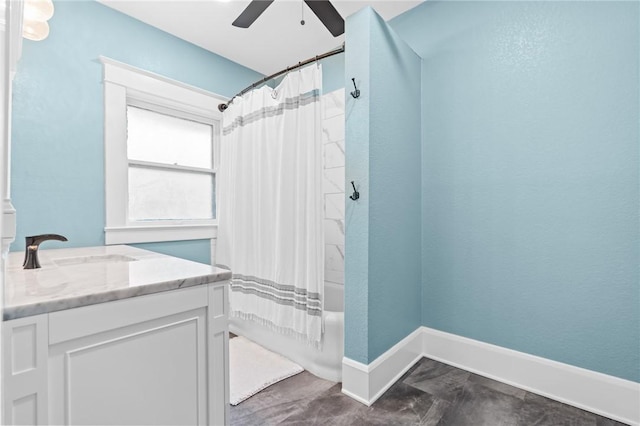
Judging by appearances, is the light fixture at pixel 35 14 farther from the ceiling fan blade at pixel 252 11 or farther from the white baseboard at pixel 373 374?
the white baseboard at pixel 373 374

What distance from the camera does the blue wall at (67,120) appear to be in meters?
1.84

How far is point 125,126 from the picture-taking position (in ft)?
7.39

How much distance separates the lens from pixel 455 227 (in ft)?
6.68

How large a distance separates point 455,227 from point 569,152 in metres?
0.71

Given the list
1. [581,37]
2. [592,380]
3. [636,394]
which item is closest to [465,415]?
[592,380]

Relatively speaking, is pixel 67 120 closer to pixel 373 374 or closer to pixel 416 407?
pixel 373 374

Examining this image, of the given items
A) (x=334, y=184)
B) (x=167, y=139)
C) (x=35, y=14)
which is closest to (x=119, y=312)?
(x=35, y=14)

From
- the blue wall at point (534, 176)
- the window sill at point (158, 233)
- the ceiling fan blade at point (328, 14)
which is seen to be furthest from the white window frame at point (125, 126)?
the blue wall at point (534, 176)

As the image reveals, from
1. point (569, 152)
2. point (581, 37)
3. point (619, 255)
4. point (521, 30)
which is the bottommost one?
point (619, 255)

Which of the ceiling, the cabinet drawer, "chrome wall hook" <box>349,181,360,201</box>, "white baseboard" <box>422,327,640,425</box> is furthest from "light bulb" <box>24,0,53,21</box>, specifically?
"white baseboard" <box>422,327,640,425</box>

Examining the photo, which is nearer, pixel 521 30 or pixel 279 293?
pixel 521 30

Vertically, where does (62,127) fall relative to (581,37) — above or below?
below

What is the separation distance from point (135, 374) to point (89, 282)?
315 mm

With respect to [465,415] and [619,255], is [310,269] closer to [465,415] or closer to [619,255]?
[465,415]
